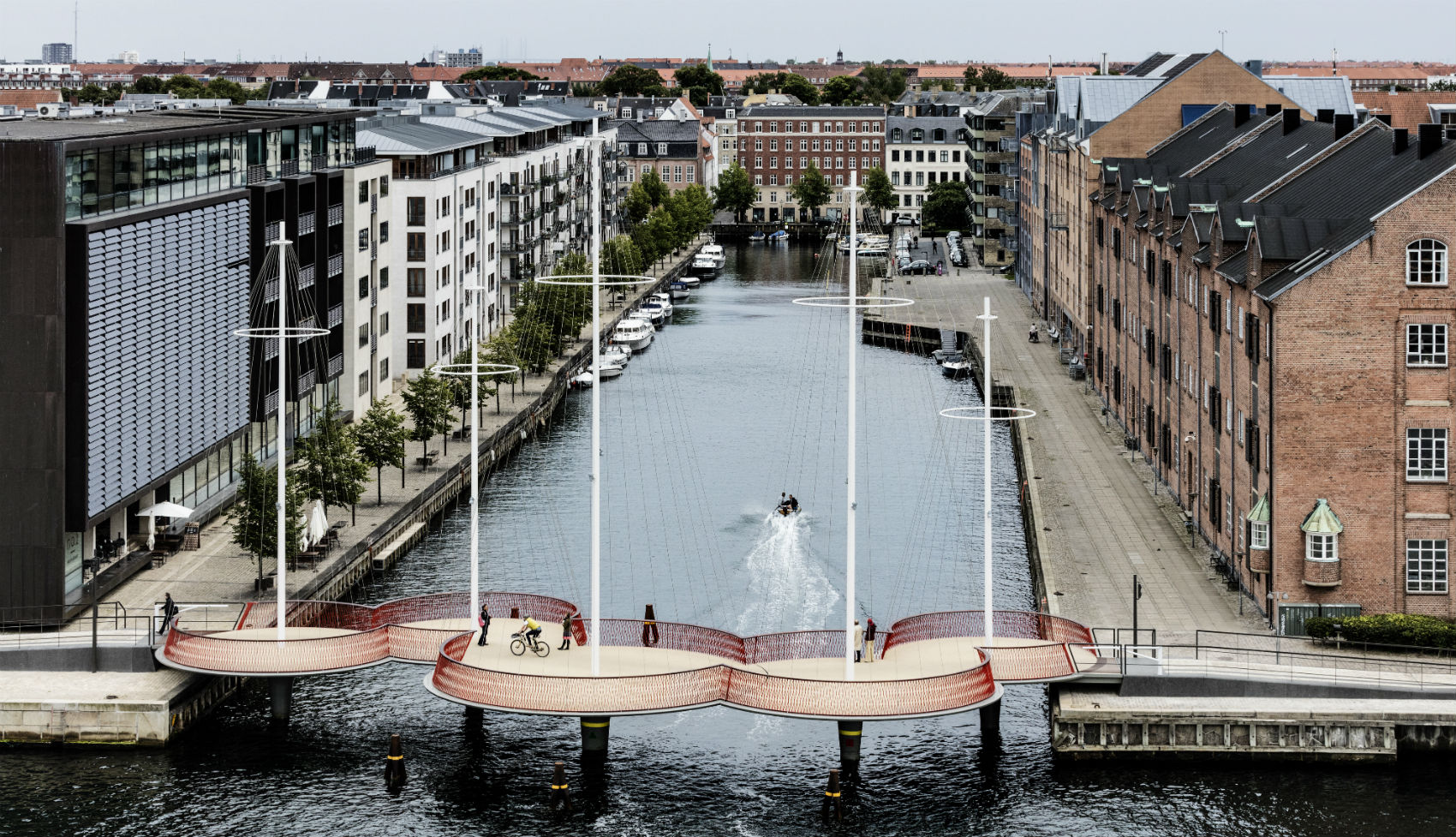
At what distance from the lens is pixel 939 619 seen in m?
63.5

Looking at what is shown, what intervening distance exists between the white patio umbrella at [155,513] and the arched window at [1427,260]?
47.2 metres

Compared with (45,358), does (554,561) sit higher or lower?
lower

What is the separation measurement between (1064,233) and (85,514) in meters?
92.6

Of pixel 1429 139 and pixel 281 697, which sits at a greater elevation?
pixel 1429 139

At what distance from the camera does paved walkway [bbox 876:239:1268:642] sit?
230 feet

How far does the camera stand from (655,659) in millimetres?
59562

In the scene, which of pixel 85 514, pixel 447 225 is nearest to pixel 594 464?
pixel 85 514

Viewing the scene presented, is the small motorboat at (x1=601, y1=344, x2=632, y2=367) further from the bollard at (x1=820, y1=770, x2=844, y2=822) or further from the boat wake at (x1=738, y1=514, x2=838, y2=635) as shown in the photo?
the bollard at (x1=820, y1=770, x2=844, y2=822)

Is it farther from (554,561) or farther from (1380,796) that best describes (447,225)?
(1380,796)

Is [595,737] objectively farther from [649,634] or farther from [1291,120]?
[1291,120]

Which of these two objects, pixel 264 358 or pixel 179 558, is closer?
pixel 179 558

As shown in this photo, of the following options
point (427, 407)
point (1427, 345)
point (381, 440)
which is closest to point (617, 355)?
point (427, 407)

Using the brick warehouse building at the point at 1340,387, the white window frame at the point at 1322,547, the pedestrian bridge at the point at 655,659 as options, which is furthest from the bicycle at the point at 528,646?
the white window frame at the point at 1322,547

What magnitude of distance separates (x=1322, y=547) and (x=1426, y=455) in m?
4.74
